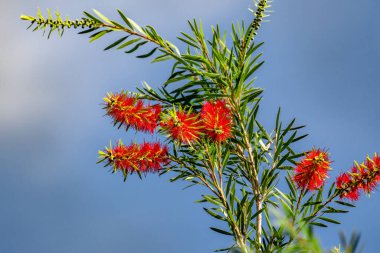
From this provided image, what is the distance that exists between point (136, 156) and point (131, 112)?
228 mm

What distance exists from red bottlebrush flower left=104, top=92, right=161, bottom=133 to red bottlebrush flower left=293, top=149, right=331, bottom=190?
787 mm

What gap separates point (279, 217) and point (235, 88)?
193 cm

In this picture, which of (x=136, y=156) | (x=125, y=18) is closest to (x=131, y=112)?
(x=136, y=156)

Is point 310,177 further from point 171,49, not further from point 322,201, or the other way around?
point 171,49

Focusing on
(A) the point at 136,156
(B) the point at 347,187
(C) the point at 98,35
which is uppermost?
(C) the point at 98,35

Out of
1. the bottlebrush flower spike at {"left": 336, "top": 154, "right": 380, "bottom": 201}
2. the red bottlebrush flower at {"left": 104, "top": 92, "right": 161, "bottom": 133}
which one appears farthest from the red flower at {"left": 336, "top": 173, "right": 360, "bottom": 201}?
the red bottlebrush flower at {"left": 104, "top": 92, "right": 161, "bottom": 133}

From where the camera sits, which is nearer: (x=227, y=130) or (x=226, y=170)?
(x=227, y=130)

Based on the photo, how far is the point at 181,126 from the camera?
224 cm

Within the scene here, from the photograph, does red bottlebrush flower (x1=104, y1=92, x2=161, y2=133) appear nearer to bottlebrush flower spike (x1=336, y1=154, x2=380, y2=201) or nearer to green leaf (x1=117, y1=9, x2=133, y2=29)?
green leaf (x1=117, y1=9, x2=133, y2=29)

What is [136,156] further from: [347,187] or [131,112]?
[347,187]

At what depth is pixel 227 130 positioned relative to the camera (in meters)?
2.32

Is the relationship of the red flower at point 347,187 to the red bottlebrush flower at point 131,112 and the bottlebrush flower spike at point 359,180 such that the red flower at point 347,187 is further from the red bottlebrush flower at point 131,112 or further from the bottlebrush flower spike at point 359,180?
the red bottlebrush flower at point 131,112

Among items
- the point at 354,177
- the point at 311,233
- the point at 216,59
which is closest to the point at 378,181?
the point at 354,177

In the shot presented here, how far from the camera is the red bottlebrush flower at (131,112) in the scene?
2.41 metres
